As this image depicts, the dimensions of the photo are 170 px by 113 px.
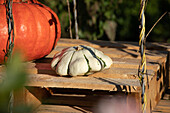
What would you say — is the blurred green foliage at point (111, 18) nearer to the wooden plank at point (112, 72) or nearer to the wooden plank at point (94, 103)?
the wooden plank at point (94, 103)

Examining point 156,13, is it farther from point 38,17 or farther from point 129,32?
point 38,17

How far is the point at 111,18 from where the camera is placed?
503 cm

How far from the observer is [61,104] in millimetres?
1923

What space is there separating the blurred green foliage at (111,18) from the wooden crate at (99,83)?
2057mm

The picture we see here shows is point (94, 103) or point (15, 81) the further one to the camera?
point (94, 103)

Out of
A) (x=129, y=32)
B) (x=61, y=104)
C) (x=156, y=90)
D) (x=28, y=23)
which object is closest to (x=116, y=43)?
(x=156, y=90)

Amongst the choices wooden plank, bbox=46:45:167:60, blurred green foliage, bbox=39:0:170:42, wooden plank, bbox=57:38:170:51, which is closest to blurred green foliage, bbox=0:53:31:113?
wooden plank, bbox=46:45:167:60

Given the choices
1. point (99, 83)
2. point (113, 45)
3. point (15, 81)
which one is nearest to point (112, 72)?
point (99, 83)

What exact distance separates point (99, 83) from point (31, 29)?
1.82 ft

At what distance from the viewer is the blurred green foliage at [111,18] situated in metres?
4.68

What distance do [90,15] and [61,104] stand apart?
3.05m

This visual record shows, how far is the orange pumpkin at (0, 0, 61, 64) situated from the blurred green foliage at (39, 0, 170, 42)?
99.6 inches

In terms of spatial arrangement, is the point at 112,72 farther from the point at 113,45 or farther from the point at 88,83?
the point at 113,45

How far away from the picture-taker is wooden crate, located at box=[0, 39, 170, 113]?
147 cm
